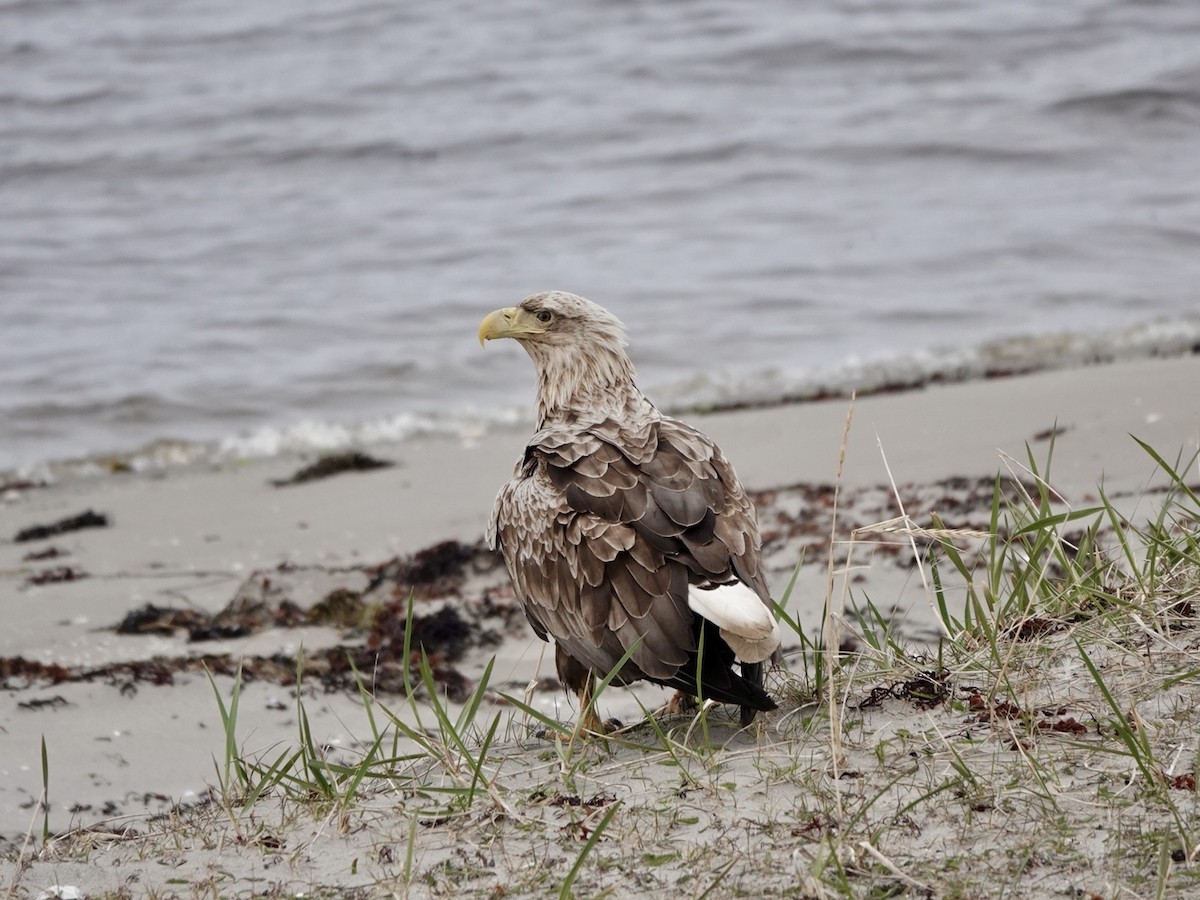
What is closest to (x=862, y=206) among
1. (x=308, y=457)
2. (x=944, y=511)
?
(x=308, y=457)

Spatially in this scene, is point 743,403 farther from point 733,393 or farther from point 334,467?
point 334,467

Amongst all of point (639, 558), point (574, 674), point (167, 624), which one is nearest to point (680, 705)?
point (574, 674)

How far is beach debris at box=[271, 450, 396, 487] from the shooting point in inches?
339

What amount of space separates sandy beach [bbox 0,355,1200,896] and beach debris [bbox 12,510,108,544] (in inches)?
2.9

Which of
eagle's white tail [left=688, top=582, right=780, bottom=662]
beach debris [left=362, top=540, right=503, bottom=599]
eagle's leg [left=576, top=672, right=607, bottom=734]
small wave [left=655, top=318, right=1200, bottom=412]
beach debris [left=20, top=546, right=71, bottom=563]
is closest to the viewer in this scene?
eagle's white tail [left=688, top=582, right=780, bottom=662]

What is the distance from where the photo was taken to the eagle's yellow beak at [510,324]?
4.95 meters

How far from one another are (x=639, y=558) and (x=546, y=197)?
1195cm

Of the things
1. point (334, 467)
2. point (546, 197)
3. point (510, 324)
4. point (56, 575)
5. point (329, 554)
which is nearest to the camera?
point (510, 324)

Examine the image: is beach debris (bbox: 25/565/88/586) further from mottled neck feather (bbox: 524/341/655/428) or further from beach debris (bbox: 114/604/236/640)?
mottled neck feather (bbox: 524/341/655/428)

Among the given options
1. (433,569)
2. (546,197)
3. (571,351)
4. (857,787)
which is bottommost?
(433,569)

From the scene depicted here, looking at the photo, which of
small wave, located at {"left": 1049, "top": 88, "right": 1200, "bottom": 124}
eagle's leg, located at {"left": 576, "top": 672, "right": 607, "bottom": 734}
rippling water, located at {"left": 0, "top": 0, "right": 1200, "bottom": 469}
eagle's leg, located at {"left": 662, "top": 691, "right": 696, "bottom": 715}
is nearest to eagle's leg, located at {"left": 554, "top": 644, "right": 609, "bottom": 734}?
eagle's leg, located at {"left": 576, "top": 672, "right": 607, "bottom": 734}

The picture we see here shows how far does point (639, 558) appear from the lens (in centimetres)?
376

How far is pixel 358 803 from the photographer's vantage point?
3246mm

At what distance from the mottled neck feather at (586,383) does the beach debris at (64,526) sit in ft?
13.2
